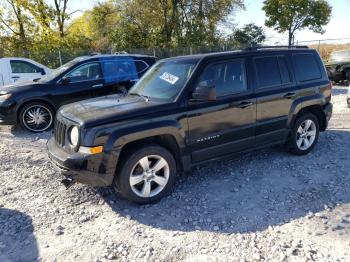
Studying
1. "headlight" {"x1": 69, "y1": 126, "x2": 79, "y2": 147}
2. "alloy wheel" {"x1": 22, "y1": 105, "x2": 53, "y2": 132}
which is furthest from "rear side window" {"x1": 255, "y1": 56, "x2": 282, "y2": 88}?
"alloy wheel" {"x1": 22, "y1": 105, "x2": 53, "y2": 132}

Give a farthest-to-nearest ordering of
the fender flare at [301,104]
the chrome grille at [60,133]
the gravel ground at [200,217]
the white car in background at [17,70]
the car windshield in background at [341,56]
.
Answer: the car windshield in background at [341,56] < the white car in background at [17,70] < the fender flare at [301,104] < the chrome grille at [60,133] < the gravel ground at [200,217]

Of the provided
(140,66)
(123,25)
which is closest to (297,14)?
(123,25)

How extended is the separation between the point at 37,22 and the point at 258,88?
22717 mm

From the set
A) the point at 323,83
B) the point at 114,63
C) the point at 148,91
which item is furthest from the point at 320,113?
the point at 114,63

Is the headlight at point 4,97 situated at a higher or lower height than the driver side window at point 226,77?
lower

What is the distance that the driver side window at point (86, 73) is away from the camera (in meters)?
8.13

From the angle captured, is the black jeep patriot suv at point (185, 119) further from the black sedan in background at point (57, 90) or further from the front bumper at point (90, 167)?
the black sedan in background at point (57, 90)

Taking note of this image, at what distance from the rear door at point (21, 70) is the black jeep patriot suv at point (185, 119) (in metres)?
8.52

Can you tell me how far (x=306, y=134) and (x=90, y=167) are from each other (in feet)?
12.3

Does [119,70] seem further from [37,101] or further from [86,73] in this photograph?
[37,101]

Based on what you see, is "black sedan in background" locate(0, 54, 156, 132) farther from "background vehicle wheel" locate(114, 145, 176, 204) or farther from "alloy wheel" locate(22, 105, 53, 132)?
"background vehicle wheel" locate(114, 145, 176, 204)

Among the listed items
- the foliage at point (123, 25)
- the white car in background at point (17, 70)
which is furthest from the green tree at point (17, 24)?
the white car in background at point (17, 70)

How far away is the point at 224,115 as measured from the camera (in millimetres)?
4703

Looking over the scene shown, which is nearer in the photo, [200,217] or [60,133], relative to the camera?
[200,217]
